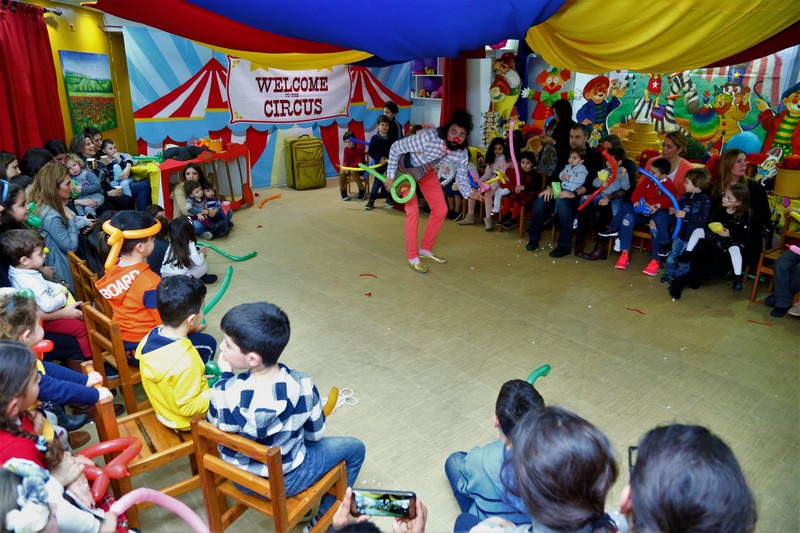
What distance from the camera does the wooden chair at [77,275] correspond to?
2.93m

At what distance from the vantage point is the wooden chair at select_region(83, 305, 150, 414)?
216 cm

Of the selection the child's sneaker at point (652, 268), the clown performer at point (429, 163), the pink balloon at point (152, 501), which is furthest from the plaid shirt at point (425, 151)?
the pink balloon at point (152, 501)

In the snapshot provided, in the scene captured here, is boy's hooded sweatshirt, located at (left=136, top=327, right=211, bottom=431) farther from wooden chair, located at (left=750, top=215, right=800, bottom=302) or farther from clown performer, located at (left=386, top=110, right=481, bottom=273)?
wooden chair, located at (left=750, top=215, right=800, bottom=302)

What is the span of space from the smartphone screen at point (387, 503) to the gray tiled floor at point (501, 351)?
0.89m

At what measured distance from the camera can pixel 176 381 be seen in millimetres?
1901

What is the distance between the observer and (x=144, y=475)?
2275mm

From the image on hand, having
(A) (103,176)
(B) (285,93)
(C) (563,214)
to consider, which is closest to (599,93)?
(C) (563,214)

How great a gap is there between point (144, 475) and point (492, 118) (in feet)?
18.4

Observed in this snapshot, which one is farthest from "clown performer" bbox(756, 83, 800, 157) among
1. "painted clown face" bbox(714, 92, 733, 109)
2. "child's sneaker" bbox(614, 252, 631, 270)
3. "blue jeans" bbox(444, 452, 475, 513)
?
"blue jeans" bbox(444, 452, 475, 513)

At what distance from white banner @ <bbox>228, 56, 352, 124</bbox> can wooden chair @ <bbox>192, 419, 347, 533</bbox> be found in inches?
260

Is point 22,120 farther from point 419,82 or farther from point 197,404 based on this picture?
point 419,82

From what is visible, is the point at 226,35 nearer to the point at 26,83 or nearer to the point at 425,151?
the point at 425,151

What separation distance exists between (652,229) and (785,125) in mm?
1678

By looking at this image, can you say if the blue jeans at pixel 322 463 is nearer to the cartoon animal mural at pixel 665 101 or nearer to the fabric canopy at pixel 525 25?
the fabric canopy at pixel 525 25
